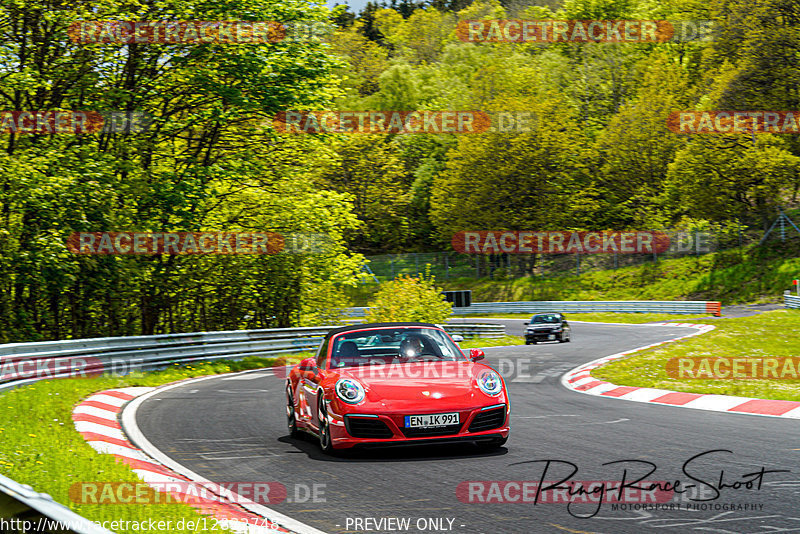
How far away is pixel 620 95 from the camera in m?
71.5

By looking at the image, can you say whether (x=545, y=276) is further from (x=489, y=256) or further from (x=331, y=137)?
(x=331, y=137)

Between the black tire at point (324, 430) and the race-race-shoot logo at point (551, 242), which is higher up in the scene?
the race-race-shoot logo at point (551, 242)

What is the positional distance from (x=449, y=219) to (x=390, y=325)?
57847 mm

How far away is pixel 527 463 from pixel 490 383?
114 centimetres

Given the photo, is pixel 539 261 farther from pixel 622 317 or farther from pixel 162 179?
pixel 162 179

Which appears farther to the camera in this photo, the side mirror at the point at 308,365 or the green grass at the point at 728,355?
the green grass at the point at 728,355

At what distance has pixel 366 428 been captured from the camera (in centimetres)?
827

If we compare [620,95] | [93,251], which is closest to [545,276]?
[620,95]

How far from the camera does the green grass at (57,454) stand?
5.86 metres

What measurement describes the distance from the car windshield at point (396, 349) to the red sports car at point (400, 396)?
0.04ft

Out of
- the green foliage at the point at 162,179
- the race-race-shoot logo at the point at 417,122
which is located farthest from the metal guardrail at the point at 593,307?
the race-race-shoot logo at the point at 417,122

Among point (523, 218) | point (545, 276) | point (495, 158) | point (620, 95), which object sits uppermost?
point (620, 95)

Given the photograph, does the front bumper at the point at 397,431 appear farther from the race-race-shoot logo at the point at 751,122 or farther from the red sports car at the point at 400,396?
the race-race-shoot logo at the point at 751,122

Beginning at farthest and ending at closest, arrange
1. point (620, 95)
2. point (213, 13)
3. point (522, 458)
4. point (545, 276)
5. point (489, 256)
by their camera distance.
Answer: point (620, 95)
point (489, 256)
point (545, 276)
point (213, 13)
point (522, 458)
